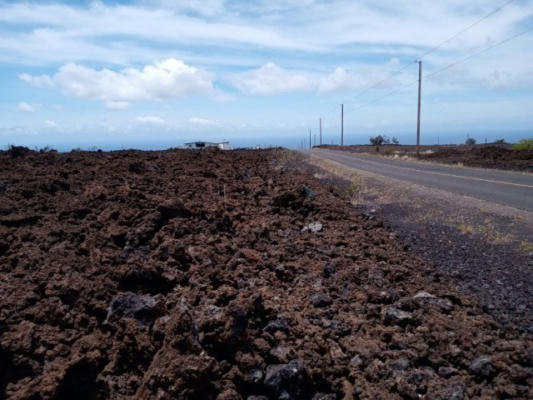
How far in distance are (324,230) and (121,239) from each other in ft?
11.2

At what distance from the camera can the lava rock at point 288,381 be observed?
10.3 ft

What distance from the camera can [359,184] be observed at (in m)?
14.9

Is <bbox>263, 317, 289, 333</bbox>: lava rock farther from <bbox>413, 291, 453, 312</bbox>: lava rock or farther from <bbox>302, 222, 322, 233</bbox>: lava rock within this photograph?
<bbox>302, 222, 322, 233</bbox>: lava rock

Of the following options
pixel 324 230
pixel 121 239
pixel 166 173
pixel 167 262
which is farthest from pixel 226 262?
pixel 166 173

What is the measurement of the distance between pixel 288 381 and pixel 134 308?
1.42 metres

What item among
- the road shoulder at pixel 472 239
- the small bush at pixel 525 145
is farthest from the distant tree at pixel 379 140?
the road shoulder at pixel 472 239

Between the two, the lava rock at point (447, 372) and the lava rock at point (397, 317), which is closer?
the lava rock at point (447, 372)

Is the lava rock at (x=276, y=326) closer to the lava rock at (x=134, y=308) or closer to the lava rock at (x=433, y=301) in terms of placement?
the lava rock at (x=134, y=308)

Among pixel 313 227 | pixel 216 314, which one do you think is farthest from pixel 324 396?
pixel 313 227

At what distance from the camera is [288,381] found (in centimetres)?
319

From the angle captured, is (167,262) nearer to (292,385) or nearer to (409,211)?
(292,385)

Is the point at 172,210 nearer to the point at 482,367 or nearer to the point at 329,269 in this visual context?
the point at 329,269

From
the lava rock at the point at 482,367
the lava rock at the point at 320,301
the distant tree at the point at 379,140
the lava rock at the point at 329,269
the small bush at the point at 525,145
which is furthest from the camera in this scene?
the distant tree at the point at 379,140

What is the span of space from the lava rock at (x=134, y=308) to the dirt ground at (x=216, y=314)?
0.01m
